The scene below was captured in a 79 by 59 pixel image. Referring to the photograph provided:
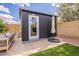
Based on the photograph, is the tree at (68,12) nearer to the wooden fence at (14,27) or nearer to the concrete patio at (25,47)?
the concrete patio at (25,47)

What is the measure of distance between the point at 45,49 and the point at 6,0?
138cm

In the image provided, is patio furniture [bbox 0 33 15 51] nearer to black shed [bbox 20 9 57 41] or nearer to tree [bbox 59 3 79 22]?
black shed [bbox 20 9 57 41]

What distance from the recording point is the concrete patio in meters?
2.91

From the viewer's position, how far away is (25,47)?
2977 mm

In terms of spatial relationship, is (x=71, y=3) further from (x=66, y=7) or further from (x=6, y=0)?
(x=6, y=0)

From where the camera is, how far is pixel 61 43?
10.1 ft

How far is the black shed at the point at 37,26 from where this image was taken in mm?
2990

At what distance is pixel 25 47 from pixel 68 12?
4.05ft

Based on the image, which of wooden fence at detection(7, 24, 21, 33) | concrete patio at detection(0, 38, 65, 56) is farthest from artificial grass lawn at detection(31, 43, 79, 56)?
wooden fence at detection(7, 24, 21, 33)

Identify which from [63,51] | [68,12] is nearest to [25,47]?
[63,51]

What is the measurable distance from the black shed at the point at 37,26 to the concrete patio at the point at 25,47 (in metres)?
0.11

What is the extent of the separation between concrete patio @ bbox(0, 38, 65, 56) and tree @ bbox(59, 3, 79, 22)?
2.12 feet

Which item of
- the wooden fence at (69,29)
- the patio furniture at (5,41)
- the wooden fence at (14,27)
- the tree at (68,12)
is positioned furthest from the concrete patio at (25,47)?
the tree at (68,12)

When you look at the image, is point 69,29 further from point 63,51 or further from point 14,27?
point 14,27
